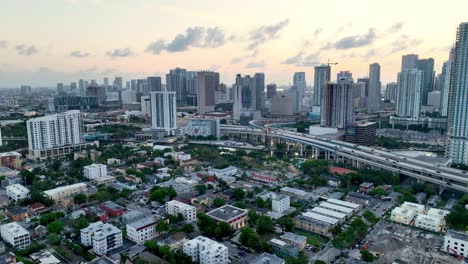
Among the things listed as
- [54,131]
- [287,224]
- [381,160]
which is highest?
[54,131]

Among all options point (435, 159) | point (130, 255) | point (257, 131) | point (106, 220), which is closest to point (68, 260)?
point (130, 255)

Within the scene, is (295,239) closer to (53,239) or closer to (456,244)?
(456,244)

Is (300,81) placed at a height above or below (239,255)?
above

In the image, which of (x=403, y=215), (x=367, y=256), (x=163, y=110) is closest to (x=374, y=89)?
(x=163, y=110)

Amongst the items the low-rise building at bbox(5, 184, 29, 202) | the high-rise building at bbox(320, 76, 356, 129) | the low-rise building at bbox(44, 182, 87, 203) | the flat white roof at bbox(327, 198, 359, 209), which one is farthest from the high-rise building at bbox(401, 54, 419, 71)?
the low-rise building at bbox(5, 184, 29, 202)

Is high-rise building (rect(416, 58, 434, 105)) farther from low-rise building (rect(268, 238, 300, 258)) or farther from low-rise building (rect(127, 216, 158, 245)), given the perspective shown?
low-rise building (rect(127, 216, 158, 245))

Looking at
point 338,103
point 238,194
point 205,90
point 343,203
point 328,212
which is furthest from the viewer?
point 205,90

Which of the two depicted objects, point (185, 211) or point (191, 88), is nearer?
point (185, 211)

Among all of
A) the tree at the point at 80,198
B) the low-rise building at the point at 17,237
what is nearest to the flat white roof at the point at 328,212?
the tree at the point at 80,198
